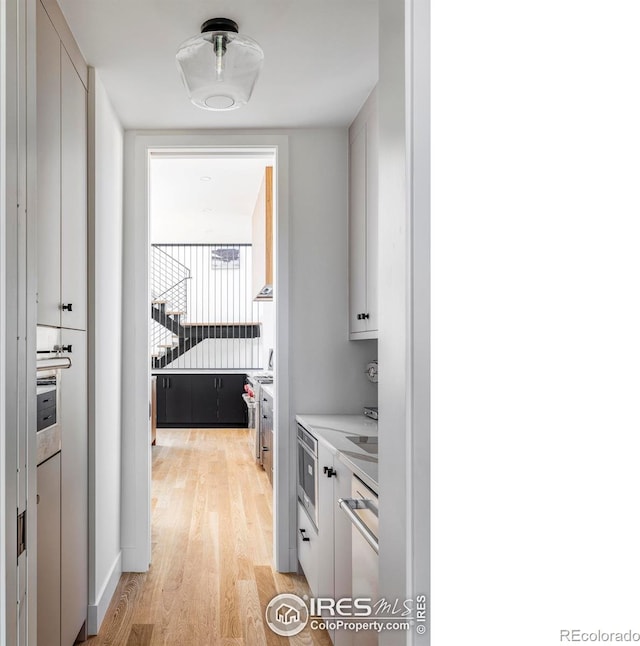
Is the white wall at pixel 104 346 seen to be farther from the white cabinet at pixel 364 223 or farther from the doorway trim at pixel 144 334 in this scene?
the white cabinet at pixel 364 223

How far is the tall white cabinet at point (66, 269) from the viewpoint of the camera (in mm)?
1897

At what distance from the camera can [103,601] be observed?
2.70 meters

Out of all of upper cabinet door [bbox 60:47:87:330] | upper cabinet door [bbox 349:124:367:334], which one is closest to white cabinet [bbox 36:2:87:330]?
upper cabinet door [bbox 60:47:87:330]

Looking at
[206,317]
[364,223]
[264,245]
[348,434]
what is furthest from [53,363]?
[206,317]

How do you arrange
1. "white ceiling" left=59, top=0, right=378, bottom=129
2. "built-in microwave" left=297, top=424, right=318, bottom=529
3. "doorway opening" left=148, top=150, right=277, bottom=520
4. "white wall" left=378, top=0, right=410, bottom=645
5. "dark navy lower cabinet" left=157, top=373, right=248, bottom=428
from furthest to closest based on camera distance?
"dark navy lower cabinet" left=157, top=373, right=248, bottom=428
"doorway opening" left=148, top=150, right=277, bottom=520
"built-in microwave" left=297, top=424, right=318, bottom=529
"white ceiling" left=59, top=0, right=378, bottom=129
"white wall" left=378, top=0, right=410, bottom=645

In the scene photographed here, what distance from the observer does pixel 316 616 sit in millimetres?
2736

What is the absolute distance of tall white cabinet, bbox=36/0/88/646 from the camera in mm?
1897

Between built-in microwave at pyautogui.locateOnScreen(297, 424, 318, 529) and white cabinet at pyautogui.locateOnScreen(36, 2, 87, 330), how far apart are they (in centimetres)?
117

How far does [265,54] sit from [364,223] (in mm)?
957

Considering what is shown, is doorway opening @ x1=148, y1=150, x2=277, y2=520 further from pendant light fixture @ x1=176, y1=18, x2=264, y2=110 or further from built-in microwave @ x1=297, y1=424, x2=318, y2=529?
pendant light fixture @ x1=176, y1=18, x2=264, y2=110

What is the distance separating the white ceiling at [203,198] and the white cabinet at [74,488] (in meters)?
1.57
